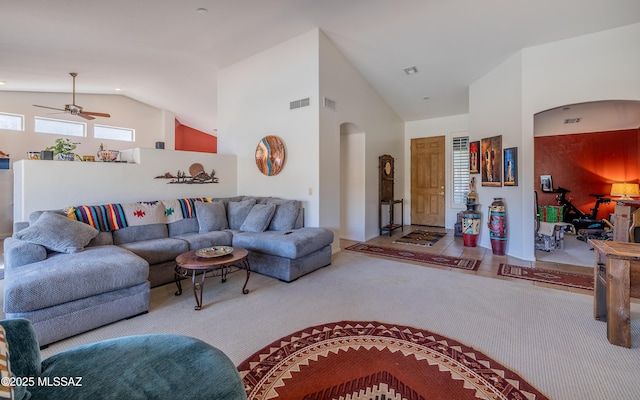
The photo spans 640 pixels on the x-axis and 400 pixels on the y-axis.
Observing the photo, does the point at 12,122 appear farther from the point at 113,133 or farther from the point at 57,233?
the point at 57,233

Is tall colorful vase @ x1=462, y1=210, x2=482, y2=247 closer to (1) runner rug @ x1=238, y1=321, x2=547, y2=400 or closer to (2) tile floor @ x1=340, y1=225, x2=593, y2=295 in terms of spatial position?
(2) tile floor @ x1=340, y1=225, x2=593, y2=295

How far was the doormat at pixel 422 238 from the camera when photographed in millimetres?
5793

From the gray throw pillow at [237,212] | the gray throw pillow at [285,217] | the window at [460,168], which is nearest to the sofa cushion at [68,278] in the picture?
the gray throw pillow at [237,212]

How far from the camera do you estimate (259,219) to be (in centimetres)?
438

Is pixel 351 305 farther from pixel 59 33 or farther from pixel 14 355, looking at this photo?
pixel 59 33

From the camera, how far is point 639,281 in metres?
2.20

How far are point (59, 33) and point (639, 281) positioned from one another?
281 inches

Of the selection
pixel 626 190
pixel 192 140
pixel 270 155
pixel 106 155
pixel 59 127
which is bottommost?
pixel 626 190

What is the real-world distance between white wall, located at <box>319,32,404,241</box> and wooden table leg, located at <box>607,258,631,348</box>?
3395 millimetres

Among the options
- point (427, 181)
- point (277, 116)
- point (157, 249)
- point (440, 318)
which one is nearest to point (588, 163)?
point (427, 181)

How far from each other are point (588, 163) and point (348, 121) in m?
6.56

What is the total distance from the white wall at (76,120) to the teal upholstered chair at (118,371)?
25.9 feet

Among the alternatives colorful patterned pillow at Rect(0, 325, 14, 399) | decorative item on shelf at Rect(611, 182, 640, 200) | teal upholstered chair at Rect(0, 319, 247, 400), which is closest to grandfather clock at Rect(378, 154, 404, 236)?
decorative item on shelf at Rect(611, 182, 640, 200)

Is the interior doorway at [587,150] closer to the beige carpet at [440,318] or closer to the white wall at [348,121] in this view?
the white wall at [348,121]
